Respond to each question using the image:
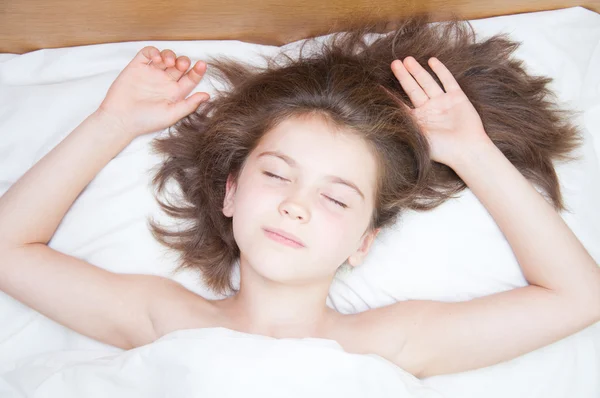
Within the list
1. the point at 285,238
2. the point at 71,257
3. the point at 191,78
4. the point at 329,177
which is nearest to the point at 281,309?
the point at 285,238

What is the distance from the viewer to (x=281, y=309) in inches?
64.8

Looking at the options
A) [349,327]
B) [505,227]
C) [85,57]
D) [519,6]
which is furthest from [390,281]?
[85,57]

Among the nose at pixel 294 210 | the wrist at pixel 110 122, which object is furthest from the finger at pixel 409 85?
the wrist at pixel 110 122

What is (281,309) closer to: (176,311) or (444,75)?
(176,311)

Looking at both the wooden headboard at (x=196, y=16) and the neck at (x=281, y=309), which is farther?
the wooden headboard at (x=196, y=16)

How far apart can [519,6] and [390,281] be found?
2.57 feet

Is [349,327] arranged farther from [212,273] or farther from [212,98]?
[212,98]

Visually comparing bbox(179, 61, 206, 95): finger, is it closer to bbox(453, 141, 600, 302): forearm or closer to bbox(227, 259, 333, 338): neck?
bbox(227, 259, 333, 338): neck

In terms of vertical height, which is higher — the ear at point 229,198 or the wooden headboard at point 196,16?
the wooden headboard at point 196,16

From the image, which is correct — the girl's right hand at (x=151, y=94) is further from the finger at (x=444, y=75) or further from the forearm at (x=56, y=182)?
the finger at (x=444, y=75)

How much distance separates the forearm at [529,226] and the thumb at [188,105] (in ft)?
2.04

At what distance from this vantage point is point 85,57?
6.28 ft

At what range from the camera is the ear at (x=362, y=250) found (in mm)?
1669

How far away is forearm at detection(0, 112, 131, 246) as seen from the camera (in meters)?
1.66
